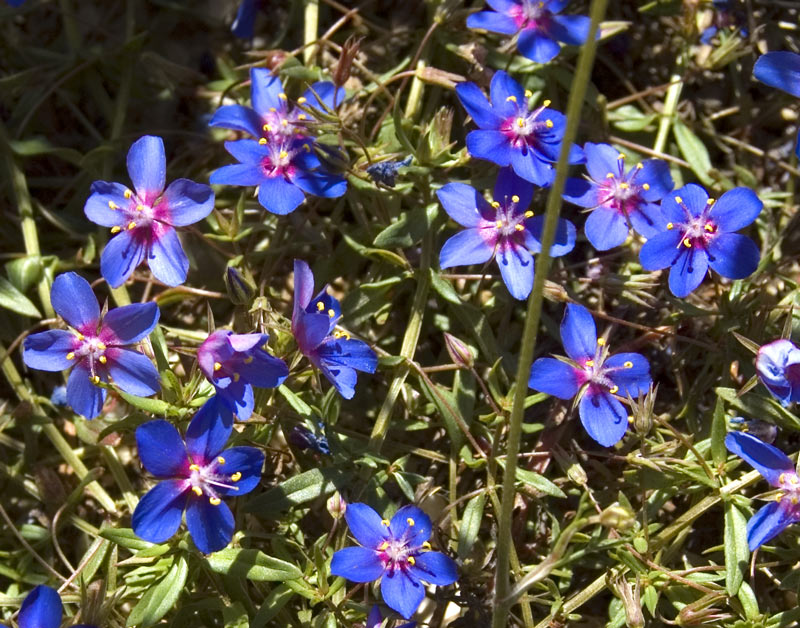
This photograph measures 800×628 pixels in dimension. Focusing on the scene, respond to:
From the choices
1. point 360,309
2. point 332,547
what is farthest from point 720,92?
point 332,547

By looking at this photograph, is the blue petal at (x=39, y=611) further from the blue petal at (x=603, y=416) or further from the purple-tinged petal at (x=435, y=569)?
the blue petal at (x=603, y=416)

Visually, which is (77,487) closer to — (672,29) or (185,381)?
(185,381)

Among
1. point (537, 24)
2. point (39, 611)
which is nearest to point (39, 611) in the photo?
point (39, 611)

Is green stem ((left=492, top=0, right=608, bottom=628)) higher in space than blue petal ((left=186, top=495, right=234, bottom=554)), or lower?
higher

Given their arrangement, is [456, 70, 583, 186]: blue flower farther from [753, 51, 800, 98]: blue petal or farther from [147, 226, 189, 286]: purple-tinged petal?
[147, 226, 189, 286]: purple-tinged petal

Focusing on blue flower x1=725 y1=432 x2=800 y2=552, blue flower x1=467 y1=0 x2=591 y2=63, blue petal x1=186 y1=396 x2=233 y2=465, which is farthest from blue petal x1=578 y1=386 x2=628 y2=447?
blue flower x1=467 y1=0 x2=591 y2=63

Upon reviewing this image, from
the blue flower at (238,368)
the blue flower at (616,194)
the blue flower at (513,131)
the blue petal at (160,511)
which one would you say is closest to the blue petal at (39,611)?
the blue petal at (160,511)

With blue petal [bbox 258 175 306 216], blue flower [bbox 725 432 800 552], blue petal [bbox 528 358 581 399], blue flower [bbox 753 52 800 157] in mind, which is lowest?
blue flower [bbox 725 432 800 552]

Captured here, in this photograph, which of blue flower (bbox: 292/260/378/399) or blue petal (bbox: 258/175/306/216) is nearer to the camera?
blue flower (bbox: 292/260/378/399)
